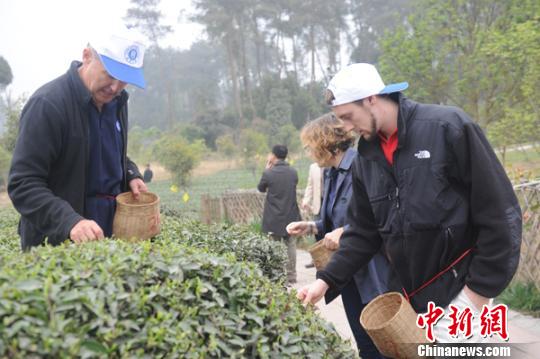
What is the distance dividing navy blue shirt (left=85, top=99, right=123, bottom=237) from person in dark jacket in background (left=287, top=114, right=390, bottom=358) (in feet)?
3.90

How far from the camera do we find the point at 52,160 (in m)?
2.71

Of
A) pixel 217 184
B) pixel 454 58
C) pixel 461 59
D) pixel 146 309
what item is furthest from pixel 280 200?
pixel 217 184


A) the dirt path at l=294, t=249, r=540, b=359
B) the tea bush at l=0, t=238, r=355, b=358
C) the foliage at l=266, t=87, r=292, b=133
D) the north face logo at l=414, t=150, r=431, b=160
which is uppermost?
the foliage at l=266, t=87, r=292, b=133

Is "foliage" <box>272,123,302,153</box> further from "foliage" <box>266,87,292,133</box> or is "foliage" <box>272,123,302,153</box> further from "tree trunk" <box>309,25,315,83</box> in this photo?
"tree trunk" <box>309,25,315,83</box>

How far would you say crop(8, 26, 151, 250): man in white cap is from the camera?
2.62m

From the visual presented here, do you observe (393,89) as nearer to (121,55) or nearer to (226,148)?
(121,55)

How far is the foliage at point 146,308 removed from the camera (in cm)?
155

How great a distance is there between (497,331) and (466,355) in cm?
16

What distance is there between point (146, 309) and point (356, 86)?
127cm

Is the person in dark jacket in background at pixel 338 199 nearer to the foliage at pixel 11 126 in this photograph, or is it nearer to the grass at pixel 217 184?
the foliage at pixel 11 126

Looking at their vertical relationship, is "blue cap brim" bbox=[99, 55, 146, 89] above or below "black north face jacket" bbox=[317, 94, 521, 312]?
above

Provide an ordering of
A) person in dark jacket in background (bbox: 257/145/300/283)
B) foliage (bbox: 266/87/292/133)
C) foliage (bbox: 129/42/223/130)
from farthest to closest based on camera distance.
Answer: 1. foliage (bbox: 129/42/223/130)
2. foliage (bbox: 266/87/292/133)
3. person in dark jacket in background (bbox: 257/145/300/283)

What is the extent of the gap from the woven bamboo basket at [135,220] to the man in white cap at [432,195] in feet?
2.77

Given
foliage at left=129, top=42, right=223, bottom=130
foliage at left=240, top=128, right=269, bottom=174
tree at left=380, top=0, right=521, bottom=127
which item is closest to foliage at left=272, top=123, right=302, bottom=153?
foliage at left=240, top=128, right=269, bottom=174
